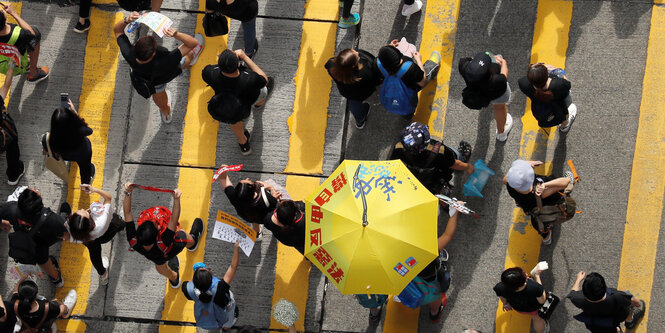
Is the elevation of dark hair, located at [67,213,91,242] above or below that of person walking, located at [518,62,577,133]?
below

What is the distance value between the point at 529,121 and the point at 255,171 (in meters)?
3.69

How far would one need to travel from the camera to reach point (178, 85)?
29.3 ft

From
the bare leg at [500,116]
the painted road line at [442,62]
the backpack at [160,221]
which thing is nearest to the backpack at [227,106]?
the backpack at [160,221]

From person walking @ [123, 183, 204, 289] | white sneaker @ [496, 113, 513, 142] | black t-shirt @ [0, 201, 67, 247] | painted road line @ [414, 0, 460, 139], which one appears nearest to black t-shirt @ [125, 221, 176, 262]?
person walking @ [123, 183, 204, 289]

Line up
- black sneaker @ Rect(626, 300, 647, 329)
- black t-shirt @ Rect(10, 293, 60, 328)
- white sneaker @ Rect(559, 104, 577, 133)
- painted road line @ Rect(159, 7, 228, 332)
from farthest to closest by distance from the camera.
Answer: painted road line @ Rect(159, 7, 228, 332) → white sneaker @ Rect(559, 104, 577, 133) → black sneaker @ Rect(626, 300, 647, 329) → black t-shirt @ Rect(10, 293, 60, 328)

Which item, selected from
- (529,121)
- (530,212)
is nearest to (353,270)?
(530,212)

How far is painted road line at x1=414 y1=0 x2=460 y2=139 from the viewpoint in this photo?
8.66 m

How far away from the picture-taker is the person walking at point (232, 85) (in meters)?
7.25

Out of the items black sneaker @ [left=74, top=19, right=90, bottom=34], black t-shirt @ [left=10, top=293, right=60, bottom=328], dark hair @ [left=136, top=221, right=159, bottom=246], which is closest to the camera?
dark hair @ [left=136, top=221, right=159, bottom=246]

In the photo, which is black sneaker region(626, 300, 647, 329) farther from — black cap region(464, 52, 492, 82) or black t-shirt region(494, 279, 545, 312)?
black cap region(464, 52, 492, 82)

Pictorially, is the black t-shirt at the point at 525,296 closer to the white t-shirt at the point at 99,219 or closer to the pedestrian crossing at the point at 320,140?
the pedestrian crossing at the point at 320,140

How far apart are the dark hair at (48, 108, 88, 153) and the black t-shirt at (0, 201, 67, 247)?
779mm

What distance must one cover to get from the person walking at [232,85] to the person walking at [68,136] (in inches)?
58.4

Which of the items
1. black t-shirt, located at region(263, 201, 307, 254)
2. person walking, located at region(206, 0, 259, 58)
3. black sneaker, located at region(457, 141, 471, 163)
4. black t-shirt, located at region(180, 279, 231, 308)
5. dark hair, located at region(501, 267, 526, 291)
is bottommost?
black t-shirt, located at region(180, 279, 231, 308)
